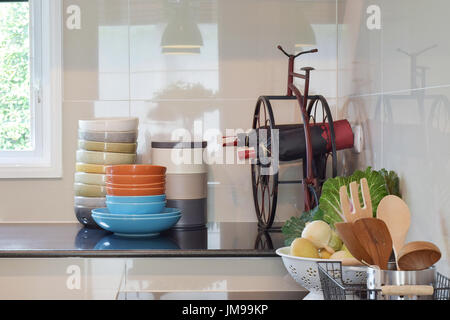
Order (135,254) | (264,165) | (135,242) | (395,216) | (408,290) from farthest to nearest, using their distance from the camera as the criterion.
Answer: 1. (264,165)
2. (135,242)
3. (135,254)
4. (395,216)
5. (408,290)

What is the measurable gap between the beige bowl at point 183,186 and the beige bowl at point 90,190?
0.20m

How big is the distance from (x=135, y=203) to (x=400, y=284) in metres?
1.05

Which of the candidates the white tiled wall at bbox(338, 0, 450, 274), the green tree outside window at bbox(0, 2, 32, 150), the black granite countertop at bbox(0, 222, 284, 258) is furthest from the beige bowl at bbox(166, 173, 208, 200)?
the green tree outside window at bbox(0, 2, 32, 150)

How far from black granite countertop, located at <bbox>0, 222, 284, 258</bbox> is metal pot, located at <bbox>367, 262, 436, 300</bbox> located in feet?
2.31

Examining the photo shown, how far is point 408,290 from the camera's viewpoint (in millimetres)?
961

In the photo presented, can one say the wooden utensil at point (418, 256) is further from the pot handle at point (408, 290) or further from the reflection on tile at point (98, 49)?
the reflection on tile at point (98, 49)

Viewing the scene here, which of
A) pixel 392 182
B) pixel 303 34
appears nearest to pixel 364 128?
pixel 392 182

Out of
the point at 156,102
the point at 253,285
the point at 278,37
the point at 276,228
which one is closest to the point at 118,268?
the point at 253,285

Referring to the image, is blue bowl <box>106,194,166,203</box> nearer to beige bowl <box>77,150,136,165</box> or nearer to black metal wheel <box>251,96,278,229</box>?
beige bowl <box>77,150,136,165</box>

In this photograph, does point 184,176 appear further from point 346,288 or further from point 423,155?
point 346,288

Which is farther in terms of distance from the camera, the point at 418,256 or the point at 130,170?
the point at 130,170

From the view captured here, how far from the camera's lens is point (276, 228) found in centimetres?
212

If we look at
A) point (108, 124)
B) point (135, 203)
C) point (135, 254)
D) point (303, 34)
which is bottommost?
point (135, 254)

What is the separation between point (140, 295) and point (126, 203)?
424mm
